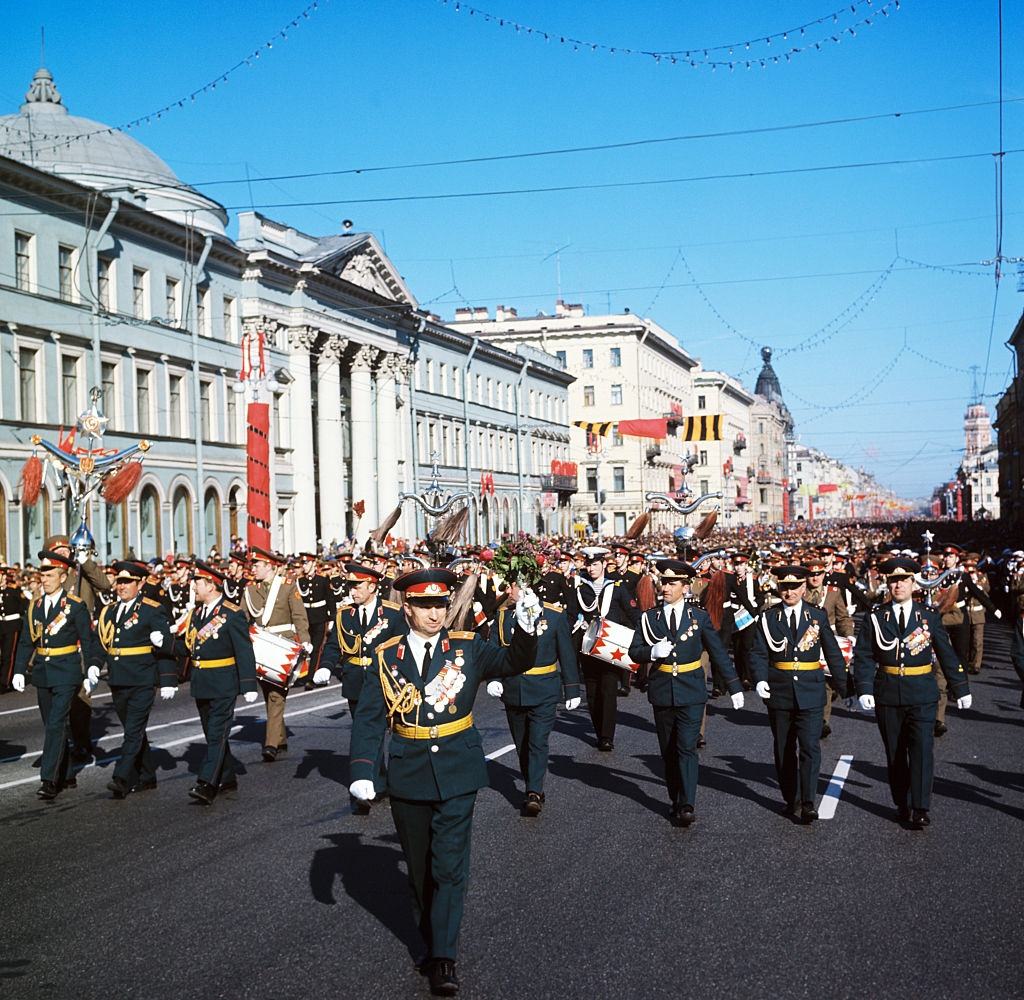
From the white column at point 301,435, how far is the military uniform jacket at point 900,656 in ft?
134

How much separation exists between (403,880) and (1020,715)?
976 centimetres

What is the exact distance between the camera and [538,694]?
10398 millimetres

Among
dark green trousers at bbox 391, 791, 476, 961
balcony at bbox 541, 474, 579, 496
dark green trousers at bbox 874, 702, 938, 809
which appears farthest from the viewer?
balcony at bbox 541, 474, 579, 496

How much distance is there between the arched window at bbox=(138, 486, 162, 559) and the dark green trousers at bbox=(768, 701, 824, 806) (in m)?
30.9

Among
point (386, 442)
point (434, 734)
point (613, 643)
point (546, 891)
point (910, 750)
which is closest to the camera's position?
point (434, 734)

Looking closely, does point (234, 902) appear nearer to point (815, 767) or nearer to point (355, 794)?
point (355, 794)

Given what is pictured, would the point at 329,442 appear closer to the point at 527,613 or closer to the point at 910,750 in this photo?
the point at 910,750

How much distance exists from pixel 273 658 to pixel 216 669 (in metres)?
1.32

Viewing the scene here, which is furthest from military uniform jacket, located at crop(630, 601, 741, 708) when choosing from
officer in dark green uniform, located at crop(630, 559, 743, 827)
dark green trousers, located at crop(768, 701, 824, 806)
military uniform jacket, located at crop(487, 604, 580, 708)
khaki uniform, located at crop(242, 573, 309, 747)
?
khaki uniform, located at crop(242, 573, 309, 747)

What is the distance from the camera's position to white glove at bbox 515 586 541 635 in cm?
632

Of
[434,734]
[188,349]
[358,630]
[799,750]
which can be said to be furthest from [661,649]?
[188,349]

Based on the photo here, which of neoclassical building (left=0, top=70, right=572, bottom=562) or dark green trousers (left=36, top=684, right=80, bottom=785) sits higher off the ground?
neoclassical building (left=0, top=70, right=572, bottom=562)

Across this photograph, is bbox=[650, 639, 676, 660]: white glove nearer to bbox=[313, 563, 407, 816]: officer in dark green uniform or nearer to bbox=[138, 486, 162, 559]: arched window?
bbox=[313, 563, 407, 816]: officer in dark green uniform

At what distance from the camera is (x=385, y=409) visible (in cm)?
5847
